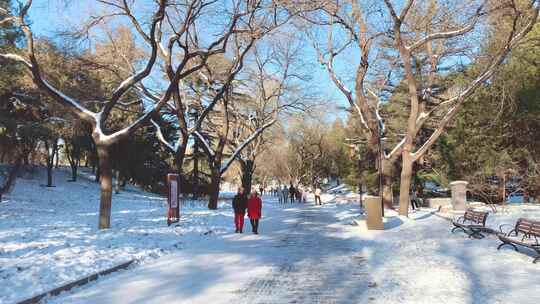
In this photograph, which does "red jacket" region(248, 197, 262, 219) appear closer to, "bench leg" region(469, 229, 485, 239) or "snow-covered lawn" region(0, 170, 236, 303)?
"snow-covered lawn" region(0, 170, 236, 303)

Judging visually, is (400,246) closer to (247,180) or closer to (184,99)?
(184,99)

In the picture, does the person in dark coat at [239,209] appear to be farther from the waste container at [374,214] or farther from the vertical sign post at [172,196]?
the waste container at [374,214]

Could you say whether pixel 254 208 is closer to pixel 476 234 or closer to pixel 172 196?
pixel 172 196

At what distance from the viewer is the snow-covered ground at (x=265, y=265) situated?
7250 mm

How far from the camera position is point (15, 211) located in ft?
69.3

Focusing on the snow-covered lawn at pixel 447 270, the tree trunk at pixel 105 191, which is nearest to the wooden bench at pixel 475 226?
the snow-covered lawn at pixel 447 270

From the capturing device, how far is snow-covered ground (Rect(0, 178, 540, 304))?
7.25 meters

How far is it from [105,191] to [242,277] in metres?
8.10

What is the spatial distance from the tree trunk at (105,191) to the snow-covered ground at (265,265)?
25.5 inches

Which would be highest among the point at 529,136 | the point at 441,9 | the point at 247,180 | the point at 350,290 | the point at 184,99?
the point at 441,9

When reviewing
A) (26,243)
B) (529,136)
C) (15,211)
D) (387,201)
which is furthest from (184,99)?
(529,136)

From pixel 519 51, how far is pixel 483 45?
199 inches

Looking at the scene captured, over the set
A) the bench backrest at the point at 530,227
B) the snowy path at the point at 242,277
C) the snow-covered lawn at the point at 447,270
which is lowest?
the snowy path at the point at 242,277

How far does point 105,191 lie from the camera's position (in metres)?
15.1
